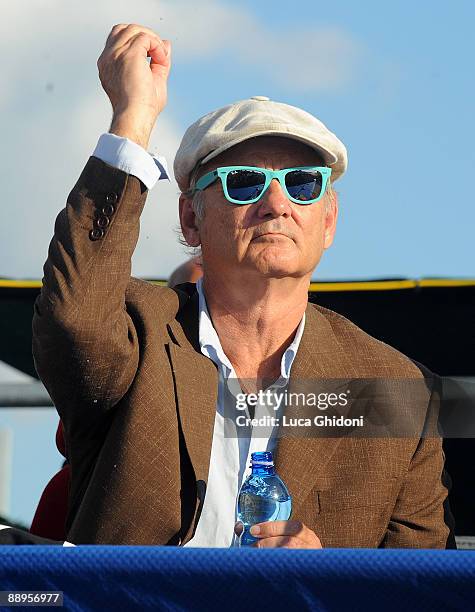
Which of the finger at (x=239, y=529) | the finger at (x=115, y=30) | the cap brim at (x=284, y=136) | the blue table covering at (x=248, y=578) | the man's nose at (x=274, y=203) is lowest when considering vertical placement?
the finger at (x=239, y=529)

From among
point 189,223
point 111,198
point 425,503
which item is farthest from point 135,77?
point 425,503

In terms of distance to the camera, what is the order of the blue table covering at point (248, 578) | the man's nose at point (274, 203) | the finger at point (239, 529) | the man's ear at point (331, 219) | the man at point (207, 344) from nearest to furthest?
the blue table covering at point (248, 578) → the finger at point (239, 529) → the man at point (207, 344) → the man's nose at point (274, 203) → the man's ear at point (331, 219)

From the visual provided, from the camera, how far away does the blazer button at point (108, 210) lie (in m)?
1.97

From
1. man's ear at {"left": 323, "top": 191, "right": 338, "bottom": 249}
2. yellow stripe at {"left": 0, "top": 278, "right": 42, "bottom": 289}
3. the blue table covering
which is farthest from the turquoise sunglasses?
the blue table covering

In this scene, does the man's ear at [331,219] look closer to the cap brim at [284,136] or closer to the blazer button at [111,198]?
the cap brim at [284,136]

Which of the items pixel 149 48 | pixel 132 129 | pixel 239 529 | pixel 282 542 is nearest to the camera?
pixel 282 542

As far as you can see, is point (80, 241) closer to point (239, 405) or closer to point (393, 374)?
point (239, 405)

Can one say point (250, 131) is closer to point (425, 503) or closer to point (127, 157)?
point (127, 157)

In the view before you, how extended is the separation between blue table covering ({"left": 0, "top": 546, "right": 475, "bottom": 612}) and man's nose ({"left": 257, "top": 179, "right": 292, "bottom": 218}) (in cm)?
120

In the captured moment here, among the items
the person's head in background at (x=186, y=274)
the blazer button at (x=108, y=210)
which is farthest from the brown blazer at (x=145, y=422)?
the person's head in background at (x=186, y=274)

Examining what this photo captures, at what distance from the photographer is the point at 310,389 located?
2.31 m

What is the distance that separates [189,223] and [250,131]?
0.32 meters

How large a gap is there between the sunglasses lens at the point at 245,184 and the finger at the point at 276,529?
794 millimetres

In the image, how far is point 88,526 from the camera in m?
2.07
